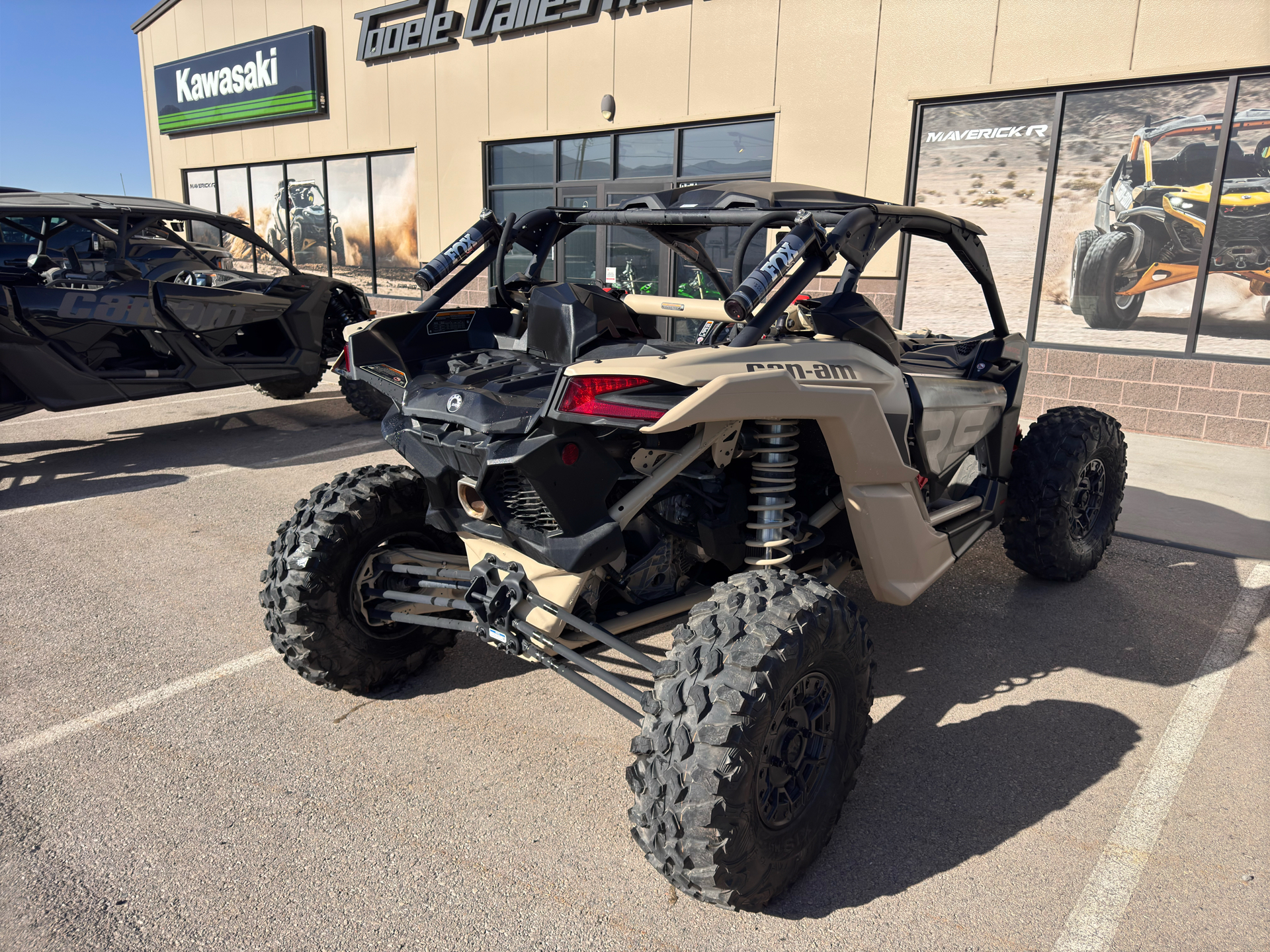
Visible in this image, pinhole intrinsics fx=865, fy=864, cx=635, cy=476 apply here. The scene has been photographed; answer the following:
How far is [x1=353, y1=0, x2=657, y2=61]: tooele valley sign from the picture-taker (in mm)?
11344

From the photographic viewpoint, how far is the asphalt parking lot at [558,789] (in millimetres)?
2277

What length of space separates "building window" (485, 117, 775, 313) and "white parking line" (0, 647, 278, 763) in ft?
22.5

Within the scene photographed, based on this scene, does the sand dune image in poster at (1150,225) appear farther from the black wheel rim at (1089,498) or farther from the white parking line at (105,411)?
the white parking line at (105,411)

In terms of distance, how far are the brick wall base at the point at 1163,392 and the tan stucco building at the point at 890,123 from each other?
0.06ft

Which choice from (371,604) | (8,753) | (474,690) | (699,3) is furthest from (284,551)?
(699,3)

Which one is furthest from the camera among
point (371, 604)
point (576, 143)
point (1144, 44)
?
point (576, 143)

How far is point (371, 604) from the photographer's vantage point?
3.29 meters

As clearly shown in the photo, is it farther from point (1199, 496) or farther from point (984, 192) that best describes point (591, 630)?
point (984, 192)

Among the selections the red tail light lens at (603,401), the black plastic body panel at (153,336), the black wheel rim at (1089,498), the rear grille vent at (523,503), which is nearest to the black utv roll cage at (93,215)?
the black plastic body panel at (153,336)

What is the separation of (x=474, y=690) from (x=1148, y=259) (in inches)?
307

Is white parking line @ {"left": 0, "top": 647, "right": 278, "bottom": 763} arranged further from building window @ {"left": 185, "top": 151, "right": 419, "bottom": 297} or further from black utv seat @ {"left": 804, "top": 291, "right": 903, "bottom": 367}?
building window @ {"left": 185, "top": 151, "right": 419, "bottom": 297}

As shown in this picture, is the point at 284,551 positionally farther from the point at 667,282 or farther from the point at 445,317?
the point at 667,282

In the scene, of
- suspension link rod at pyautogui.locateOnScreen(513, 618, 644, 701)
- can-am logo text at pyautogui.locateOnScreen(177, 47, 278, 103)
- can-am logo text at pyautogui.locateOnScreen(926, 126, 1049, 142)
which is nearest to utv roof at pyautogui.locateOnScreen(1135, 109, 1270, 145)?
can-am logo text at pyautogui.locateOnScreen(926, 126, 1049, 142)

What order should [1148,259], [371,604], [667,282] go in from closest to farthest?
[371,604] < [1148,259] < [667,282]
